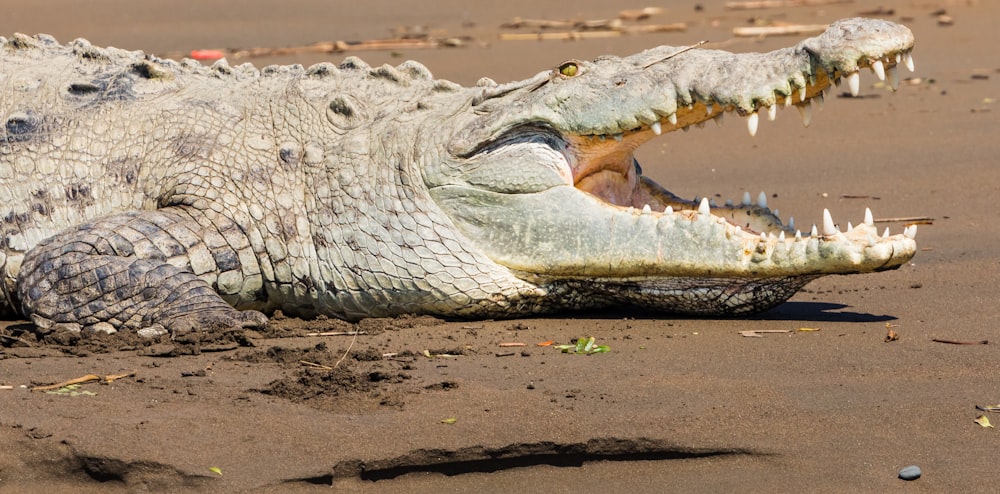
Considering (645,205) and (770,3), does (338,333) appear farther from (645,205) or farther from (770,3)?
(770,3)

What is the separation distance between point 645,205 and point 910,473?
2.09 metres

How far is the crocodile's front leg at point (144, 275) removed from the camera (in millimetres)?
5891

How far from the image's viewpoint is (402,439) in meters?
4.48

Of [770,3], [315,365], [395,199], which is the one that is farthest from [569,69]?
[770,3]

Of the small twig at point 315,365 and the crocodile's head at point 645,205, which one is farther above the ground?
the crocodile's head at point 645,205

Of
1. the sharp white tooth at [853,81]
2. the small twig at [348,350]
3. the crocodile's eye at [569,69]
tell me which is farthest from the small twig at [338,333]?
the sharp white tooth at [853,81]

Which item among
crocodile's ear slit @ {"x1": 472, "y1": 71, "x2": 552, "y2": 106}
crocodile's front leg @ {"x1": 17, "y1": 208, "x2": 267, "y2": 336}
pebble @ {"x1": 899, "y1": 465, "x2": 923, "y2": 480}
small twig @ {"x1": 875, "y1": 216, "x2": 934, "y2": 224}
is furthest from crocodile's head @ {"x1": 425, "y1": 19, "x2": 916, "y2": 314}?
small twig @ {"x1": 875, "y1": 216, "x2": 934, "y2": 224}

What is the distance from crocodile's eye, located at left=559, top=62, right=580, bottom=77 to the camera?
6102 mm

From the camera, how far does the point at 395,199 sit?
247 inches

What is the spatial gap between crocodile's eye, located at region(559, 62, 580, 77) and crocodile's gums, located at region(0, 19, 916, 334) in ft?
0.03

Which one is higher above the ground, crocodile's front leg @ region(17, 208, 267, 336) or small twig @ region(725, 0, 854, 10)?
small twig @ region(725, 0, 854, 10)

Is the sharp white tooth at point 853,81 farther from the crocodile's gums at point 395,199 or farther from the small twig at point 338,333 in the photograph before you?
the small twig at point 338,333

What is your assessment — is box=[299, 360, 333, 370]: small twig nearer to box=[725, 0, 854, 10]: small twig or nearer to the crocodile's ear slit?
the crocodile's ear slit

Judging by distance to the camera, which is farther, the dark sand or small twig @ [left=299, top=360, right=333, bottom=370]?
small twig @ [left=299, top=360, right=333, bottom=370]
